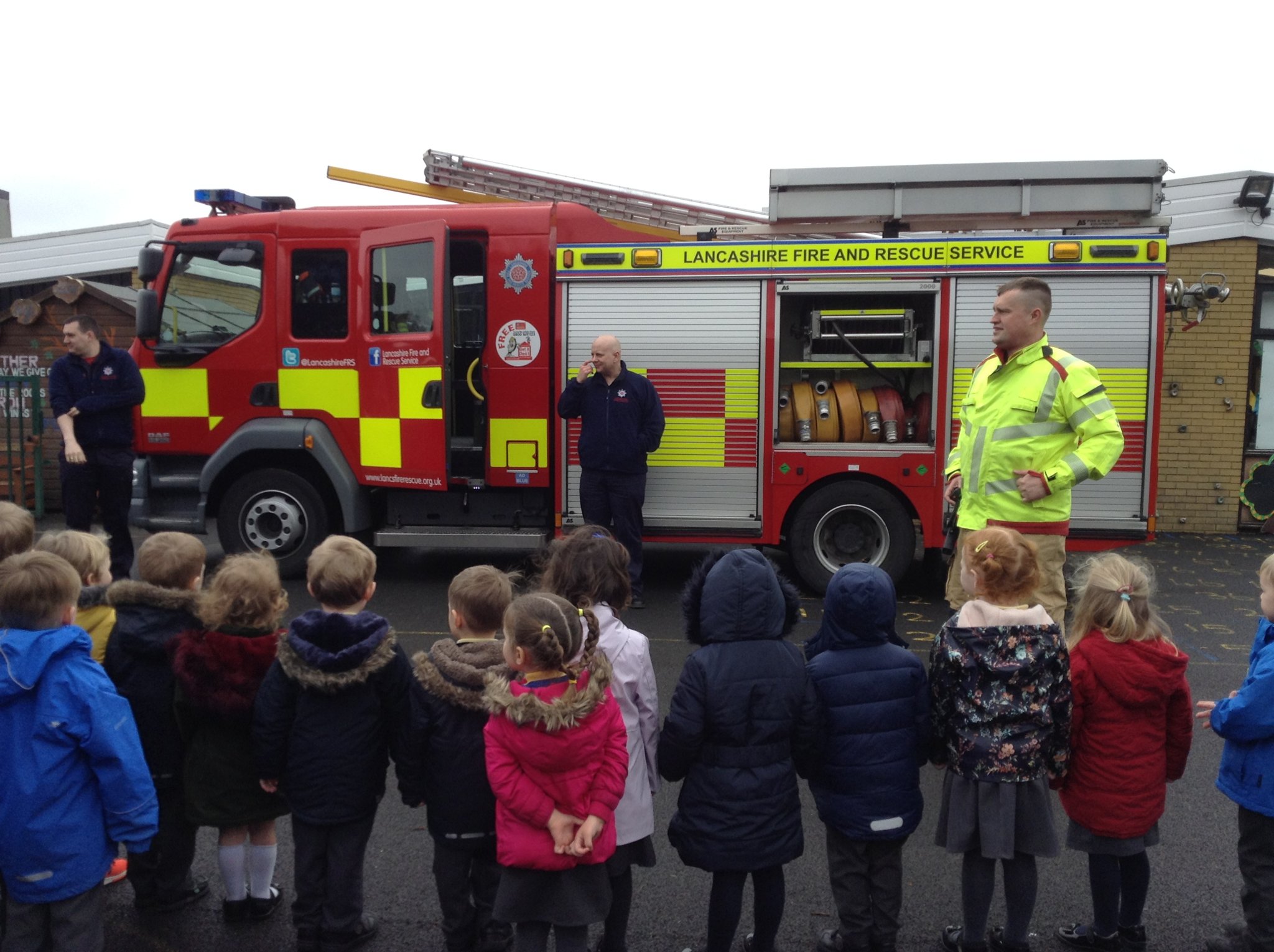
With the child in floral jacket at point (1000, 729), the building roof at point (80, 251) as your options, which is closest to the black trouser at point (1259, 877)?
the child in floral jacket at point (1000, 729)

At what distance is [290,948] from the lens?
3039mm

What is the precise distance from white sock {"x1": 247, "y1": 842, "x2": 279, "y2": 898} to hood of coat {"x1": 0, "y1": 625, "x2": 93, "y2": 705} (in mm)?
961

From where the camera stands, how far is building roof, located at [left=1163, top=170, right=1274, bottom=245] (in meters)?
11.2

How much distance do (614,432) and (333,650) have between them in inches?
174

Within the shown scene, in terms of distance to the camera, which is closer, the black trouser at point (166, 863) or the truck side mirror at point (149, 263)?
the black trouser at point (166, 863)

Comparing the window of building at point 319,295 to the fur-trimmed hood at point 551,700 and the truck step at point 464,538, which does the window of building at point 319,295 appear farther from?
the fur-trimmed hood at point 551,700

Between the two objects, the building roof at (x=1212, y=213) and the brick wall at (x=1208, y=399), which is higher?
the building roof at (x=1212, y=213)

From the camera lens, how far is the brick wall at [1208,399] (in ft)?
36.9

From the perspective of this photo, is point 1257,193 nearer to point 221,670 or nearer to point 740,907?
point 740,907

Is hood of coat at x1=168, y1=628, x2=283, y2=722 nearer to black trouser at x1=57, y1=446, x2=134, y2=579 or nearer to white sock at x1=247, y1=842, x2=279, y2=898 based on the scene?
white sock at x1=247, y1=842, x2=279, y2=898

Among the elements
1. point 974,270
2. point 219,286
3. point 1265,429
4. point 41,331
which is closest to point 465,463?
point 219,286

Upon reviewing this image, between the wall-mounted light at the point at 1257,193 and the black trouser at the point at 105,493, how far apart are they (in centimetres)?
1105

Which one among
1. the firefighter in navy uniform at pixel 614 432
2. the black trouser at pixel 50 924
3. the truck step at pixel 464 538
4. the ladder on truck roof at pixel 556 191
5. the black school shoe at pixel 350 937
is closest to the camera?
the black trouser at pixel 50 924

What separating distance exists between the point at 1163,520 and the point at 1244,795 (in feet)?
31.5
